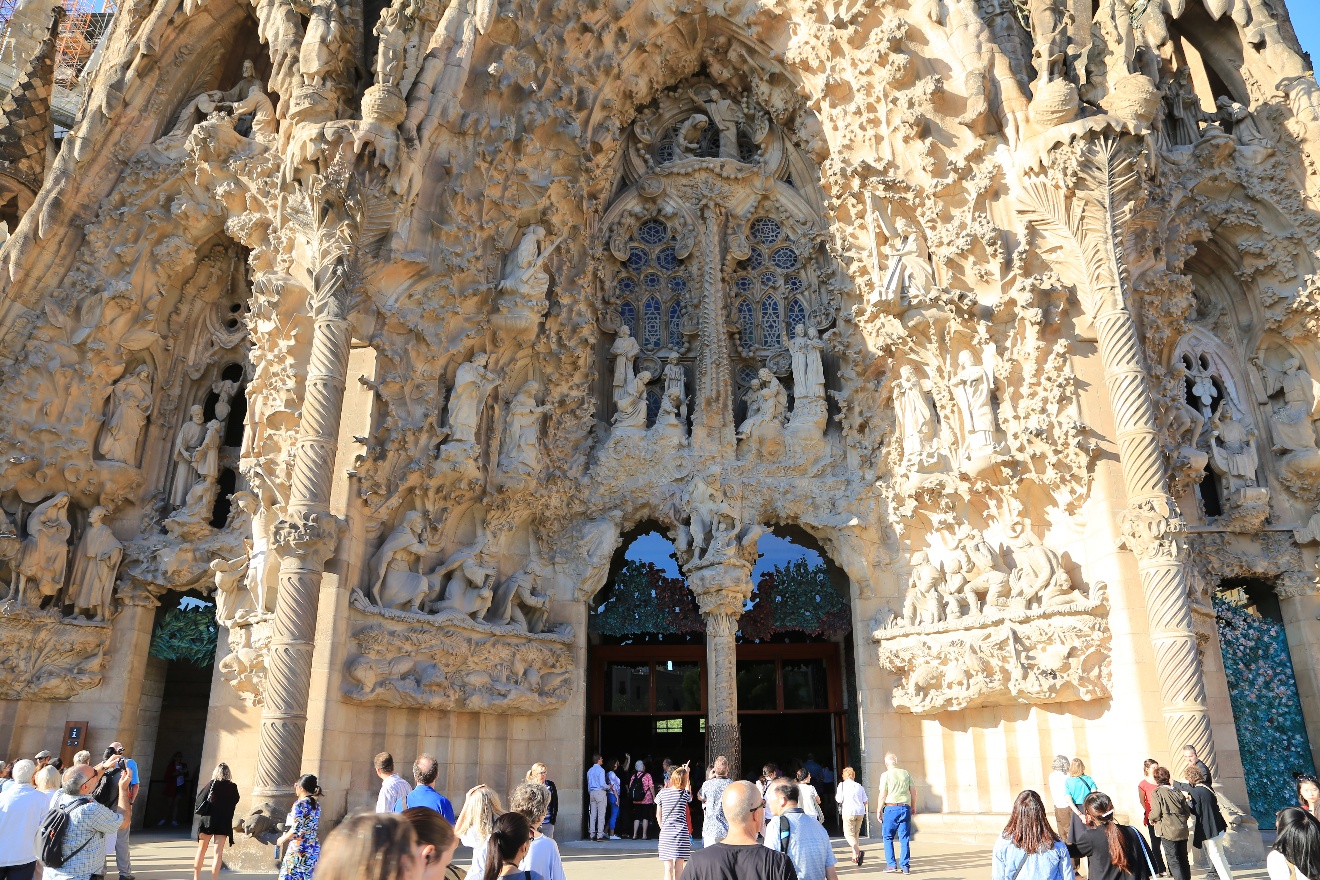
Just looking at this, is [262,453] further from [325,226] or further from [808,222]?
[808,222]

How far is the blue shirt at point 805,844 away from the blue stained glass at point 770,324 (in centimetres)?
1079

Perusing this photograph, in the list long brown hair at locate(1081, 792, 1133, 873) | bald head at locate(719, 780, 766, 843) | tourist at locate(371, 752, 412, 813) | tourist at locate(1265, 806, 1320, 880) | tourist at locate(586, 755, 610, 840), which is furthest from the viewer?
tourist at locate(586, 755, 610, 840)

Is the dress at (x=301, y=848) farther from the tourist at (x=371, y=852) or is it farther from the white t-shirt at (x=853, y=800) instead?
the white t-shirt at (x=853, y=800)

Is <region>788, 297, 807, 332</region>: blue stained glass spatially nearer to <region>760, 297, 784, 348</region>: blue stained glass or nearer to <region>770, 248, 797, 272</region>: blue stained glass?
<region>760, 297, 784, 348</region>: blue stained glass

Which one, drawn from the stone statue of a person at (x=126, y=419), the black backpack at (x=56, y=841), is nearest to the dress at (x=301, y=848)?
the black backpack at (x=56, y=841)

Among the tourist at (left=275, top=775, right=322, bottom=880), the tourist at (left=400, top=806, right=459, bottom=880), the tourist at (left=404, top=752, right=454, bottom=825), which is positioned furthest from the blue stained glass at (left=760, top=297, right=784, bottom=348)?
the tourist at (left=400, top=806, right=459, bottom=880)

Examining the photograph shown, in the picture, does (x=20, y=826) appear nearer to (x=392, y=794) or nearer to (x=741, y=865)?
(x=392, y=794)

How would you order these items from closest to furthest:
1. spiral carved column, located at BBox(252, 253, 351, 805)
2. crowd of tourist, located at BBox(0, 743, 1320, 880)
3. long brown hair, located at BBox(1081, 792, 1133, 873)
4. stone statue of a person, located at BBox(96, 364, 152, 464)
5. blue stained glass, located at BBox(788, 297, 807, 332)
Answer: crowd of tourist, located at BBox(0, 743, 1320, 880) → long brown hair, located at BBox(1081, 792, 1133, 873) → spiral carved column, located at BBox(252, 253, 351, 805) → stone statue of a person, located at BBox(96, 364, 152, 464) → blue stained glass, located at BBox(788, 297, 807, 332)

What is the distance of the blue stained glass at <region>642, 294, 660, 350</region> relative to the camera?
13969 millimetres

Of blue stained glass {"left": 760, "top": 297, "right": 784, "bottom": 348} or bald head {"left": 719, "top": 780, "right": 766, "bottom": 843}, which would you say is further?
blue stained glass {"left": 760, "top": 297, "right": 784, "bottom": 348}

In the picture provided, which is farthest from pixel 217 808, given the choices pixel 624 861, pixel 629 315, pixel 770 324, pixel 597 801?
pixel 770 324

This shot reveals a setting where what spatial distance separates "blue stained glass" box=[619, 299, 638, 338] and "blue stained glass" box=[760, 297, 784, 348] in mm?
1883

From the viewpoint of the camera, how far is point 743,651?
44.0ft

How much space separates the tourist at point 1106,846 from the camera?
3814mm
